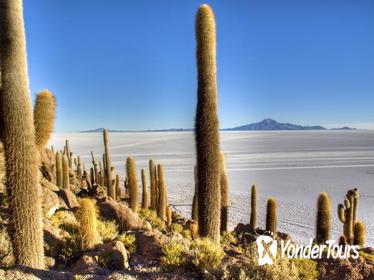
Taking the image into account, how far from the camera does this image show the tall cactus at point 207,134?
9844 millimetres

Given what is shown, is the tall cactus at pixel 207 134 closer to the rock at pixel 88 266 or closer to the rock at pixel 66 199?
the rock at pixel 88 266

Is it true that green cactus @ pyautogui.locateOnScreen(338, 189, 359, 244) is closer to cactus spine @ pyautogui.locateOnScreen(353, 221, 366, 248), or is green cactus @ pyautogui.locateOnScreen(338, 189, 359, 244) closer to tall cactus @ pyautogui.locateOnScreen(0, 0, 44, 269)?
cactus spine @ pyautogui.locateOnScreen(353, 221, 366, 248)

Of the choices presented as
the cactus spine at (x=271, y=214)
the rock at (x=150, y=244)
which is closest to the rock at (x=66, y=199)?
the rock at (x=150, y=244)

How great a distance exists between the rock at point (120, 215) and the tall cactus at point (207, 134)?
2709mm

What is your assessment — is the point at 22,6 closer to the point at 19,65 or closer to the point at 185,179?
the point at 19,65

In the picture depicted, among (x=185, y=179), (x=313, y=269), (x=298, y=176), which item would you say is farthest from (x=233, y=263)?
(x=298, y=176)

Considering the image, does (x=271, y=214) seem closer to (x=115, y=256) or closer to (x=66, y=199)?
(x=66, y=199)

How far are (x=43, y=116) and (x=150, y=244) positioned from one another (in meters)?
3.23

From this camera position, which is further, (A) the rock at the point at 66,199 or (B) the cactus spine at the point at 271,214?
(B) the cactus spine at the point at 271,214

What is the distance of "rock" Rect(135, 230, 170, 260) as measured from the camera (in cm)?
797

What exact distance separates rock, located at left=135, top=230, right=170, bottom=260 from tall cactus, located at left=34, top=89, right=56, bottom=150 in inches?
107

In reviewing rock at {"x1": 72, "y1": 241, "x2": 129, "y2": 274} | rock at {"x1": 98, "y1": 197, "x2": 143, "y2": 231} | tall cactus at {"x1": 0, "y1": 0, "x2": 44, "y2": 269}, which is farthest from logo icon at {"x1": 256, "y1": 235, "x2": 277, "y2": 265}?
rock at {"x1": 98, "y1": 197, "x2": 143, "y2": 231}

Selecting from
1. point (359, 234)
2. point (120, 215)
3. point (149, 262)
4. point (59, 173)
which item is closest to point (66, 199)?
point (120, 215)

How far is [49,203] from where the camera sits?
11.1 metres
